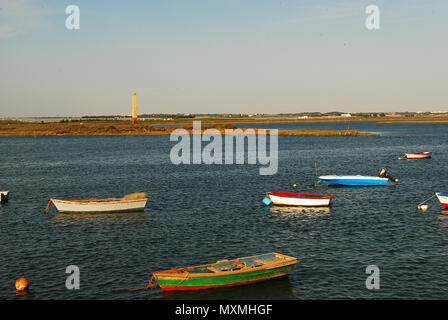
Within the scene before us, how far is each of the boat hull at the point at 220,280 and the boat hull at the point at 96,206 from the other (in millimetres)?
21786

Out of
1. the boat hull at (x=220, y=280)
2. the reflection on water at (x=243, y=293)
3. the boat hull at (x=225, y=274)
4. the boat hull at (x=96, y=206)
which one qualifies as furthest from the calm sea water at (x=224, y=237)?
the boat hull at (x=96, y=206)

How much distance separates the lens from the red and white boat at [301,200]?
4806 centimetres

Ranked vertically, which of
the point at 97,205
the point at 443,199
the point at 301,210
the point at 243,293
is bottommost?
the point at 243,293

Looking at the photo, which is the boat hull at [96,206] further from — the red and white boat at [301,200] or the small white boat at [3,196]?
the red and white boat at [301,200]

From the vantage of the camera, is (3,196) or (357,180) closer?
(3,196)

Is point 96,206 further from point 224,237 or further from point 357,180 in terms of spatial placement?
point 357,180

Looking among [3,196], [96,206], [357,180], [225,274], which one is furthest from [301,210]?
[3,196]

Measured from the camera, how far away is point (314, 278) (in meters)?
27.9

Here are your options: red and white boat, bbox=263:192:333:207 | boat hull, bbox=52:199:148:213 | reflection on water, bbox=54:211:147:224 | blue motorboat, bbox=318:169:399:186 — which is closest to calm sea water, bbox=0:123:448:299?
A: reflection on water, bbox=54:211:147:224

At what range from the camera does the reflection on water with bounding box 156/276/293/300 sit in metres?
25.7

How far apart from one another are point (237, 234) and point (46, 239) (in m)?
16.2

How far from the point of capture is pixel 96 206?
46125 mm

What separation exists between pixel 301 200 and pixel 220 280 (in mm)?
23925

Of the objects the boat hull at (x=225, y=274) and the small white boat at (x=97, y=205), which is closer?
the boat hull at (x=225, y=274)
